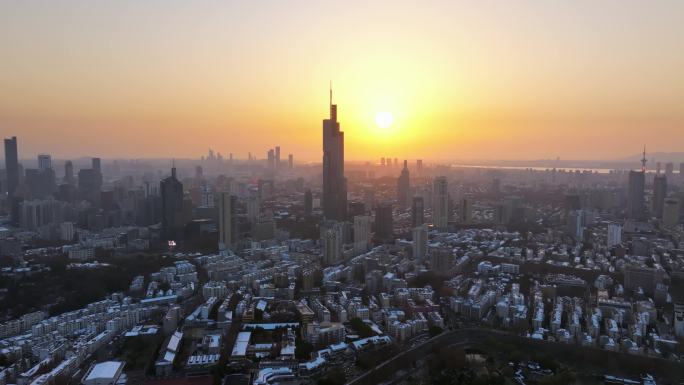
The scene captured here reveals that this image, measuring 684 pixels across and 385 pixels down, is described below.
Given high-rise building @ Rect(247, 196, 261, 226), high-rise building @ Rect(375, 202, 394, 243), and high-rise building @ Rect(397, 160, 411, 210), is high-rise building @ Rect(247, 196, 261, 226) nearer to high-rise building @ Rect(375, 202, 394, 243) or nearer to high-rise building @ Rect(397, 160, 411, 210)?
high-rise building @ Rect(375, 202, 394, 243)

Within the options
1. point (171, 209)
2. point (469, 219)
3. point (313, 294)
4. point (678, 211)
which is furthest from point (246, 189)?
point (678, 211)

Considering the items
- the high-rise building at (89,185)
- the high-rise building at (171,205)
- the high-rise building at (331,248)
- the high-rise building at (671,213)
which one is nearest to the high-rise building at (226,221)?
the high-rise building at (171,205)

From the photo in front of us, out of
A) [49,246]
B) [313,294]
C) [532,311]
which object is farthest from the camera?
[49,246]

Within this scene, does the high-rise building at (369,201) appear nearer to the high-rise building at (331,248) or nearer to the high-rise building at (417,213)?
the high-rise building at (417,213)

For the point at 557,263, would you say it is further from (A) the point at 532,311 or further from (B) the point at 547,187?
(B) the point at 547,187

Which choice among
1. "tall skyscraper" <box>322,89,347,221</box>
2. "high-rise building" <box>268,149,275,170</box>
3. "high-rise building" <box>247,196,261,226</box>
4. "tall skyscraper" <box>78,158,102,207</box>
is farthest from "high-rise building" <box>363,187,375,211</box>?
"high-rise building" <box>268,149,275,170</box>

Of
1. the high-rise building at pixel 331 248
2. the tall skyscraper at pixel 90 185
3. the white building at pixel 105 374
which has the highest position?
the tall skyscraper at pixel 90 185
